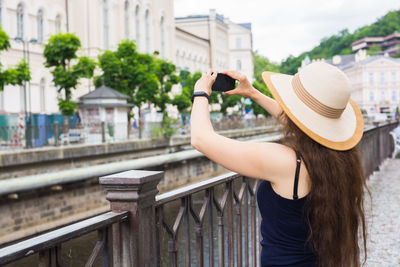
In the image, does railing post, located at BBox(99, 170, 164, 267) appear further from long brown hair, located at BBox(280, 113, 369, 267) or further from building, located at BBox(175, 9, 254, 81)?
building, located at BBox(175, 9, 254, 81)

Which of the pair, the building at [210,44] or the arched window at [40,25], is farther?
the building at [210,44]

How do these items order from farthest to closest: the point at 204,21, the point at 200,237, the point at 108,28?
the point at 204,21, the point at 108,28, the point at 200,237

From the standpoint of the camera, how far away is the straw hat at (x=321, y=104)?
2.35 m

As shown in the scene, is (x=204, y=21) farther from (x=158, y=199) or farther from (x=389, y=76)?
(x=158, y=199)

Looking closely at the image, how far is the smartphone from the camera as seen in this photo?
2758mm

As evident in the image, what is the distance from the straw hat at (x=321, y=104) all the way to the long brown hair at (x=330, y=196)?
54 mm

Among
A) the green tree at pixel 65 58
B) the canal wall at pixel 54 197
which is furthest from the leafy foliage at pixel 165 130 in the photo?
the canal wall at pixel 54 197

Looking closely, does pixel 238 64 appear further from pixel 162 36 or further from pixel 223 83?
pixel 223 83

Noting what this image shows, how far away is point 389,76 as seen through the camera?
11106 centimetres

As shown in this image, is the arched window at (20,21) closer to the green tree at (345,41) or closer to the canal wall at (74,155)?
the canal wall at (74,155)

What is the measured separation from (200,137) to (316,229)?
690 millimetres

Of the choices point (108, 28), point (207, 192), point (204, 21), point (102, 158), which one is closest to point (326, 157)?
point (207, 192)

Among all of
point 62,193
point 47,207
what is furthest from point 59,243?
point 62,193

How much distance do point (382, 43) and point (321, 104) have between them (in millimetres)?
175253
